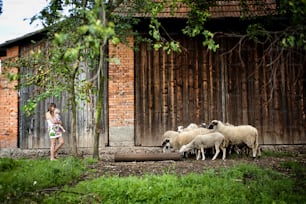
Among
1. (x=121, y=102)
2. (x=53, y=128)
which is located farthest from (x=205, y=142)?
(x=53, y=128)

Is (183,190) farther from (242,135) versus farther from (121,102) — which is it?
(121,102)

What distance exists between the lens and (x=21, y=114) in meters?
13.7

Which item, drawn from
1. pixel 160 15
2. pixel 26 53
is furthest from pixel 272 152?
pixel 26 53

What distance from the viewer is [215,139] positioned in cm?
1062

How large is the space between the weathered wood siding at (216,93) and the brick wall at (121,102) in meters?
0.34

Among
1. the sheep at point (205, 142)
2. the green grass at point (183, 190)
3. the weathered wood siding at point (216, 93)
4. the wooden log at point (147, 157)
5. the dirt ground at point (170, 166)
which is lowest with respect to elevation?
the green grass at point (183, 190)

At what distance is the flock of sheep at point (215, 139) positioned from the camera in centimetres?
1065

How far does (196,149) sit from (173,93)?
2853mm

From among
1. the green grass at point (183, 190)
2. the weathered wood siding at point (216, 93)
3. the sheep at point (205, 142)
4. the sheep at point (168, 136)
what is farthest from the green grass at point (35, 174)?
the weathered wood siding at point (216, 93)

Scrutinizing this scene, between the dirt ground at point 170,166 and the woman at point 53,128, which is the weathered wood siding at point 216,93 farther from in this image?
the woman at point 53,128

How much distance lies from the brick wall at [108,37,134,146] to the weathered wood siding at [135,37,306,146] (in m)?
0.34

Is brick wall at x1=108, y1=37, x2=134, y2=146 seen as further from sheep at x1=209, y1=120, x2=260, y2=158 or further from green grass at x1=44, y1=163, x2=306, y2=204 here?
green grass at x1=44, y1=163, x2=306, y2=204

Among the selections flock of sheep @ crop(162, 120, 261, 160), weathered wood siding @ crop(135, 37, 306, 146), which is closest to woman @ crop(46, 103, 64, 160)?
weathered wood siding @ crop(135, 37, 306, 146)

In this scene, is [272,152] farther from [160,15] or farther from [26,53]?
[26,53]
